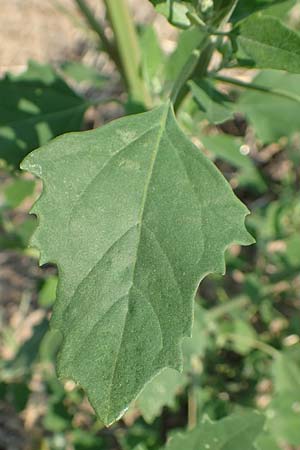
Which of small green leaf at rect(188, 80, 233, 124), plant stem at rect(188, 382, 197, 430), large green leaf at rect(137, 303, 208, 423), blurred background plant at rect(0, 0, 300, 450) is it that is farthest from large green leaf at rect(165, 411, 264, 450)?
plant stem at rect(188, 382, 197, 430)

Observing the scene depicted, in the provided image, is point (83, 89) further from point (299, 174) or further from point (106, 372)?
point (106, 372)

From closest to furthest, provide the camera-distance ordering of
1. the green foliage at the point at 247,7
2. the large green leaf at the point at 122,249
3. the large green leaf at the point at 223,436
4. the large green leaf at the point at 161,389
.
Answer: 1. the large green leaf at the point at 122,249
2. the green foliage at the point at 247,7
3. the large green leaf at the point at 223,436
4. the large green leaf at the point at 161,389

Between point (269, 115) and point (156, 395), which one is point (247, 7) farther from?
point (156, 395)

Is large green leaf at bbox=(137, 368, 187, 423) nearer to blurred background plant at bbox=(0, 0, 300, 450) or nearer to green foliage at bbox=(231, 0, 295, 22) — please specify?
A: blurred background plant at bbox=(0, 0, 300, 450)

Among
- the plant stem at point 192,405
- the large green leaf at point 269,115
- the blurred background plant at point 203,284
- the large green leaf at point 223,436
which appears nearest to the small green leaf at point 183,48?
the blurred background plant at point 203,284

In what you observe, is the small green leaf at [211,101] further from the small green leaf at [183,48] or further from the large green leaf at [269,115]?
the large green leaf at [269,115]

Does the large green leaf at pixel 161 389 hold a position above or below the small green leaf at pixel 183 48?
below

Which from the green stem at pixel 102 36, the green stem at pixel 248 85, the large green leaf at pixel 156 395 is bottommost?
the large green leaf at pixel 156 395
